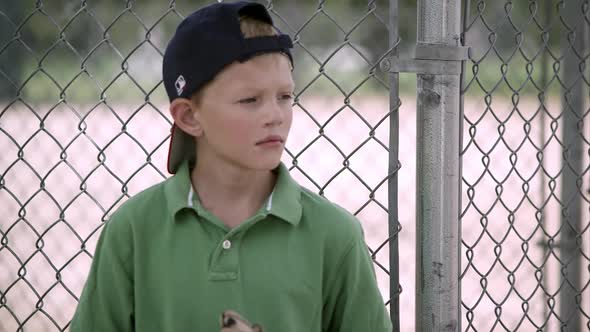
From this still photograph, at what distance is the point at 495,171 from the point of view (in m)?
9.63

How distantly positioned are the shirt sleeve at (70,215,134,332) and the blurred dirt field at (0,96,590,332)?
507 mm

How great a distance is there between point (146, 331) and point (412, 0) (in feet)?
25.6

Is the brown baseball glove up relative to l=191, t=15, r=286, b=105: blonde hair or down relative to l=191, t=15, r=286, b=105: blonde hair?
down

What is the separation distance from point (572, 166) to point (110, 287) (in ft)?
5.42

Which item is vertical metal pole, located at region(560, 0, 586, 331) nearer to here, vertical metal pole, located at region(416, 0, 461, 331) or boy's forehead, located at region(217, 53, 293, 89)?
vertical metal pole, located at region(416, 0, 461, 331)

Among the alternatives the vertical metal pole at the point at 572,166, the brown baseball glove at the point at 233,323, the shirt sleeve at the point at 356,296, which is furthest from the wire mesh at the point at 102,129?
the vertical metal pole at the point at 572,166

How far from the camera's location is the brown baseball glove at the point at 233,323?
5.46 ft

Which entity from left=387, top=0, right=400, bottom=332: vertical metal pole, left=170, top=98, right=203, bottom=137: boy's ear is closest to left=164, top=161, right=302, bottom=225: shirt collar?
left=170, top=98, right=203, bottom=137: boy's ear

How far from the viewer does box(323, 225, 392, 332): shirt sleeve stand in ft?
5.75

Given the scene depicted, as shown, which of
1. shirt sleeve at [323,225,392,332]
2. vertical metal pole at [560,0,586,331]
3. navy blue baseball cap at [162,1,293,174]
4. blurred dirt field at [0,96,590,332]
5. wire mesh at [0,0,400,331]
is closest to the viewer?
navy blue baseball cap at [162,1,293,174]

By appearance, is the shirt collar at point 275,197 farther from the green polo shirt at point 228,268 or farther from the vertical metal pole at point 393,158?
the vertical metal pole at point 393,158

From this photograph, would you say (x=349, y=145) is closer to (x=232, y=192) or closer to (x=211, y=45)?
(x=232, y=192)

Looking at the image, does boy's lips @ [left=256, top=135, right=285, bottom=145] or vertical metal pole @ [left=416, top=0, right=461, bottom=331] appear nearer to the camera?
boy's lips @ [left=256, top=135, right=285, bottom=145]

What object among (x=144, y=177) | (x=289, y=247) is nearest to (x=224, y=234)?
(x=289, y=247)
